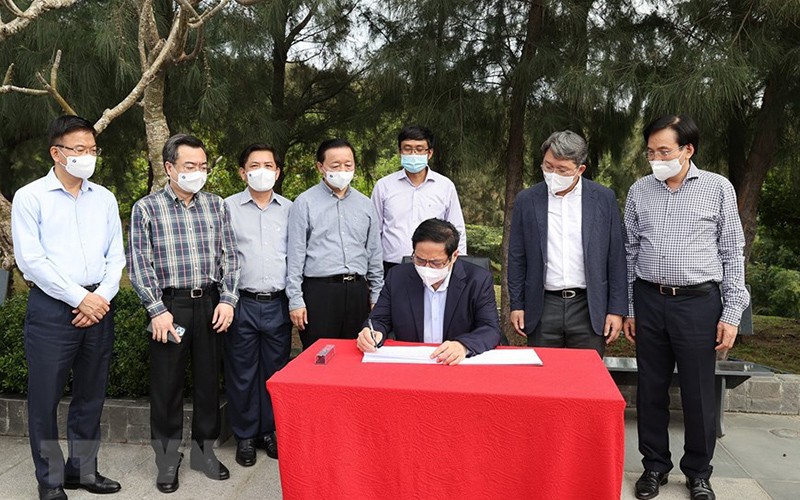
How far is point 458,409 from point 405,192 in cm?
187

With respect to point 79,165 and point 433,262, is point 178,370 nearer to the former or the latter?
point 79,165

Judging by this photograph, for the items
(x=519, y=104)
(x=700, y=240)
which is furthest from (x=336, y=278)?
(x=519, y=104)

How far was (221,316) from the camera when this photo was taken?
3.01 meters

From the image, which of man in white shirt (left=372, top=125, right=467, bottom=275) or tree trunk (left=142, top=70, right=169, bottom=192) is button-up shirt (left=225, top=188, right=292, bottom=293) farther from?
tree trunk (left=142, top=70, right=169, bottom=192)

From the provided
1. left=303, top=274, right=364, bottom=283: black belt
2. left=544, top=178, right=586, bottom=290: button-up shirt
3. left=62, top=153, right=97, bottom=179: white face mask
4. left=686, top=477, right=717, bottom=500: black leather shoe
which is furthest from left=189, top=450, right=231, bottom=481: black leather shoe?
left=686, top=477, right=717, bottom=500: black leather shoe

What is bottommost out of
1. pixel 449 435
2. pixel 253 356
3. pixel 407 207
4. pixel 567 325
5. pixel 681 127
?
pixel 253 356

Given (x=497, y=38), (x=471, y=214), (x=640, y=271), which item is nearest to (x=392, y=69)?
(x=497, y=38)

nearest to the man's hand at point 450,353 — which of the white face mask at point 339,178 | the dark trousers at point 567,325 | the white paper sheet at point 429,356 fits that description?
the white paper sheet at point 429,356

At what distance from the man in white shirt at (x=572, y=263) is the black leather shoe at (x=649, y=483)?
23.1 inches

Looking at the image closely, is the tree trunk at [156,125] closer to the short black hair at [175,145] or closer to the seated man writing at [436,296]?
the short black hair at [175,145]

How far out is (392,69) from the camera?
14.4ft

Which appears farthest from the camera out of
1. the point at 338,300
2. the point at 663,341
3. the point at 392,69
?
the point at 392,69

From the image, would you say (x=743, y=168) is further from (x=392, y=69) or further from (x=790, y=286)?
(x=392, y=69)

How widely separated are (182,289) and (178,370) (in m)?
0.38
